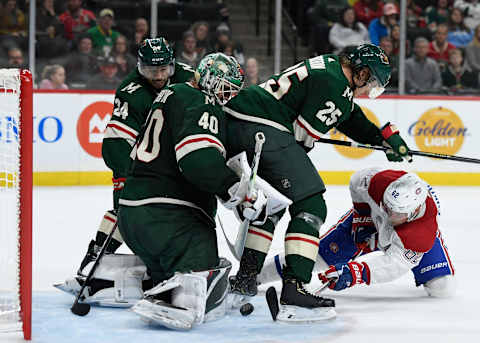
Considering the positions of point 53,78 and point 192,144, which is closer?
point 192,144

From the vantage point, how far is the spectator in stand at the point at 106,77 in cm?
806

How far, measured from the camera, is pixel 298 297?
3.21 m

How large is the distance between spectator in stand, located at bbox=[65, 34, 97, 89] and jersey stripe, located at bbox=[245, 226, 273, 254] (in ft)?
16.2

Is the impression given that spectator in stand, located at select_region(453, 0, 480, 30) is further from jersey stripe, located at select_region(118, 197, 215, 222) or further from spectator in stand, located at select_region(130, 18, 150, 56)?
jersey stripe, located at select_region(118, 197, 215, 222)

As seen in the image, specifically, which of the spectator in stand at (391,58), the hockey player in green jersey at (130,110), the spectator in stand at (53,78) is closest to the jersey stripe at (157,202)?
the hockey player in green jersey at (130,110)

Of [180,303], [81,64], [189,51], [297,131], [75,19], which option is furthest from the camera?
[189,51]

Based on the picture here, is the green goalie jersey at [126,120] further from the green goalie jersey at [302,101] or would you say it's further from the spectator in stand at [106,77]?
the spectator in stand at [106,77]

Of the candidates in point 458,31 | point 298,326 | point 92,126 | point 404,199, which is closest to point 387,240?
point 404,199

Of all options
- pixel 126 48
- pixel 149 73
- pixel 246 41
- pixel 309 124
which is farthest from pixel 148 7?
pixel 309 124

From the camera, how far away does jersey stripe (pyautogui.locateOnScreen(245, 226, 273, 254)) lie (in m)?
3.37

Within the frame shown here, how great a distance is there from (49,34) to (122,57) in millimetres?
722

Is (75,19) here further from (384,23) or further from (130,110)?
(130,110)

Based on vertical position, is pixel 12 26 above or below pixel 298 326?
above

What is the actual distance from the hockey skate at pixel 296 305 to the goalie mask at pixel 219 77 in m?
0.74
